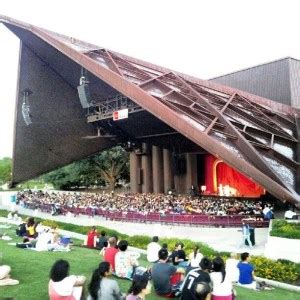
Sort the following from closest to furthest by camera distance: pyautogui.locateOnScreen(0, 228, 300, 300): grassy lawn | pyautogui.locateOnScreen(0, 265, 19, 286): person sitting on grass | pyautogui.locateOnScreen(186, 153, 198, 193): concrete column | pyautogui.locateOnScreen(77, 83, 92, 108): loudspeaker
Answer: pyautogui.locateOnScreen(0, 228, 300, 300): grassy lawn → pyautogui.locateOnScreen(0, 265, 19, 286): person sitting on grass → pyautogui.locateOnScreen(77, 83, 92, 108): loudspeaker → pyautogui.locateOnScreen(186, 153, 198, 193): concrete column

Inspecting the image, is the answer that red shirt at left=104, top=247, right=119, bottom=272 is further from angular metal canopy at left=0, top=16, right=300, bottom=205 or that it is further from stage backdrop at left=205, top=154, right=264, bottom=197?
stage backdrop at left=205, top=154, right=264, bottom=197

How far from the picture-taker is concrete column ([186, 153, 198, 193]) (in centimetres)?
3559

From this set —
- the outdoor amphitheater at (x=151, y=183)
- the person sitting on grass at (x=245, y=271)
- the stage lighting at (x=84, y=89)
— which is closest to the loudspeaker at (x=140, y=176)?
the outdoor amphitheater at (x=151, y=183)

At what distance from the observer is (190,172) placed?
117ft

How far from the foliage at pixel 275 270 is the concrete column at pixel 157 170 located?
1033 inches

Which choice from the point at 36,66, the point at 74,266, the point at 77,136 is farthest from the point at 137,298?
the point at 77,136

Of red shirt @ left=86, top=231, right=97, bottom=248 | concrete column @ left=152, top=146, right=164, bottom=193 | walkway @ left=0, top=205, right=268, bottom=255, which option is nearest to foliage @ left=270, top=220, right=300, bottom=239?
walkway @ left=0, top=205, right=268, bottom=255

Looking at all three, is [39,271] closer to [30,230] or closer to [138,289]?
[138,289]

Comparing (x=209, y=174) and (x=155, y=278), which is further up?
(x=209, y=174)

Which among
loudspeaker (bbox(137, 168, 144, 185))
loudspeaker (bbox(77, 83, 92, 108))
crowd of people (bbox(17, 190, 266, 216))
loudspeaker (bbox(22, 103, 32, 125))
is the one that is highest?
loudspeaker (bbox(77, 83, 92, 108))

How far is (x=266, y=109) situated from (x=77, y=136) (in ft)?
52.9

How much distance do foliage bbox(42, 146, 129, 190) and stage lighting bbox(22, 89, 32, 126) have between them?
18871mm

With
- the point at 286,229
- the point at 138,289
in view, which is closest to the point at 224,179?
the point at 286,229

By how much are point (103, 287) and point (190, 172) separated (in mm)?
30252
